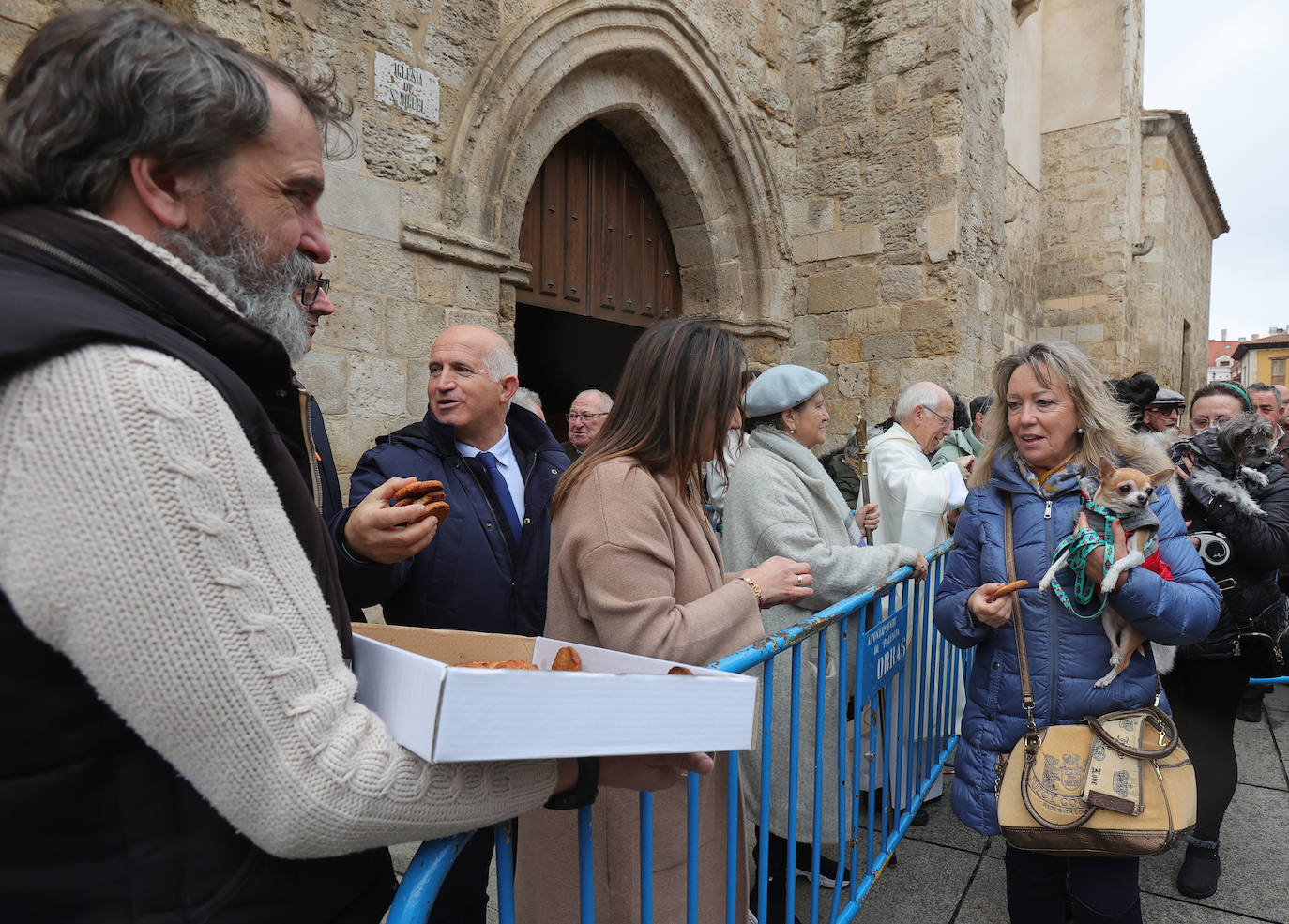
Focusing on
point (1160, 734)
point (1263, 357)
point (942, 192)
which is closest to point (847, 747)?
point (1160, 734)

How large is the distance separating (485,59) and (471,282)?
1347 millimetres

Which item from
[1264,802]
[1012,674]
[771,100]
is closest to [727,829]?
[1012,674]

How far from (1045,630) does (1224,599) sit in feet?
4.72

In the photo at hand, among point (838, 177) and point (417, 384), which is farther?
point (838, 177)

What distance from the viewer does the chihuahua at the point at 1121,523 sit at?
6.68 ft

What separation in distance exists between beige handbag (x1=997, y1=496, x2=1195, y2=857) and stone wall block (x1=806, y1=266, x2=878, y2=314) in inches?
213

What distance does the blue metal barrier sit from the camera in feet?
4.14

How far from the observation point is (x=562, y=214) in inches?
229

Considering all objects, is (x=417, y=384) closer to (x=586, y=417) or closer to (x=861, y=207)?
(x=586, y=417)

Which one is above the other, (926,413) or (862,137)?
(862,137)

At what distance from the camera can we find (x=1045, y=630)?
2.19 m

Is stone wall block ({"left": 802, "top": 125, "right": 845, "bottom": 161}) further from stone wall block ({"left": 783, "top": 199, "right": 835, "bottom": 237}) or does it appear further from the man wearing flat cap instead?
the man wearing flat cap

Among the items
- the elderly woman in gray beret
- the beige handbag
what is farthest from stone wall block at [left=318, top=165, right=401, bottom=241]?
the beige handbag

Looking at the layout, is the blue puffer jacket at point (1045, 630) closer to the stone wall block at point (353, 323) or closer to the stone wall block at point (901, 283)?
the stone wall block at point (353, 323)
